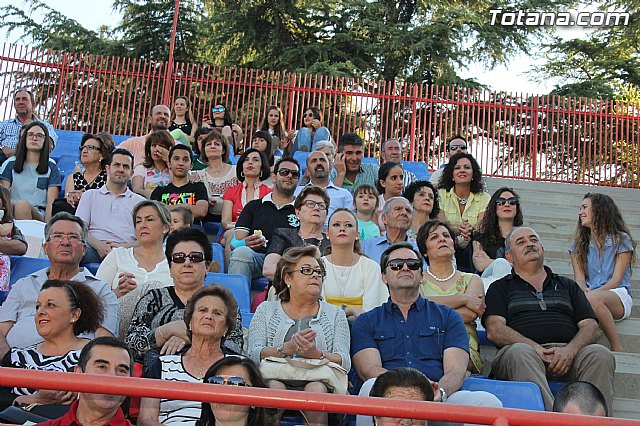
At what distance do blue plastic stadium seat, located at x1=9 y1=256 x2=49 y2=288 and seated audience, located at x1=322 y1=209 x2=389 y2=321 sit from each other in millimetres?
1702

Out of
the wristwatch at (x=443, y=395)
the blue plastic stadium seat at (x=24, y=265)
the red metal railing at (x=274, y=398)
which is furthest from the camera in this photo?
the blue plastic stadium seat at (x=24, y=265)

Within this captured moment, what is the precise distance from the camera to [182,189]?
6336 millimetres

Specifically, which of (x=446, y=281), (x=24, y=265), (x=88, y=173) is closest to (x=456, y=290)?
(x=446, y=281)

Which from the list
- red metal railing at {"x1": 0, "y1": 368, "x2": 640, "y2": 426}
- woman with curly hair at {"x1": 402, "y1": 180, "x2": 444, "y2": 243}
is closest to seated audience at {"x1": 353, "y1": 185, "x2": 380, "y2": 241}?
woman with curly hair at {"x1": 402, "y1": 180, "x2": 444, "y2": 243}

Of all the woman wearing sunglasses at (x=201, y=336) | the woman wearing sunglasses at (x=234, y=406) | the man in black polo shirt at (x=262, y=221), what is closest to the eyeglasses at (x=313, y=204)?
the man in black polo shirt at (x=262, y=221)

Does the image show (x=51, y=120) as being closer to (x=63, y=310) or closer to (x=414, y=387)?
(x=63, y=310)

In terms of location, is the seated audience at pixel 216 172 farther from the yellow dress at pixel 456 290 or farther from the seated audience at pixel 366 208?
the yellow dress at pixel 456 290

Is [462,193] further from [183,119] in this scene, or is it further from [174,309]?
[183,119]

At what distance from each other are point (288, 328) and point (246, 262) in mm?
1452

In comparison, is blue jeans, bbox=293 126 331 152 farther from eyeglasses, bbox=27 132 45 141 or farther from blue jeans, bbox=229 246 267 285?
blue jeans, bbox=229 246 267 285

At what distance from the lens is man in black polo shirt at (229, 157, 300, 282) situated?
17.6 ft

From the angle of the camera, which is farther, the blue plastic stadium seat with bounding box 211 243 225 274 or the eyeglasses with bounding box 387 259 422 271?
the blue plastic stadium seat with bounding box 211 243 225 274

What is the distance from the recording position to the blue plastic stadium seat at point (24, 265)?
492 cm

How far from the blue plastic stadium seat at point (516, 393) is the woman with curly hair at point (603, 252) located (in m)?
1.72
